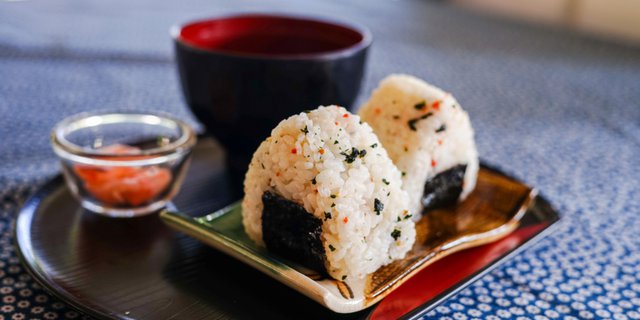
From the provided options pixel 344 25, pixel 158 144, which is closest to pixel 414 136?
pixel 344 25

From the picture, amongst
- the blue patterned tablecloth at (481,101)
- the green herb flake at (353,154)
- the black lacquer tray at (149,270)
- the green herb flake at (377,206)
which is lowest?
the blue patterned tablecloth at (481,101)

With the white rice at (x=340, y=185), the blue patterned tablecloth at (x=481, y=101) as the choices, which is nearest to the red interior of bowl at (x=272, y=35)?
the blue patterned tablecloth at (x=481, y=101)

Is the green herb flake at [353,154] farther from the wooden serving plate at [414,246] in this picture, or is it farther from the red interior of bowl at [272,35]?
the red interior of bowl at [272,35]

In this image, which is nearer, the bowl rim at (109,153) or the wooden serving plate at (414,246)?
the wooden serving plate at (414,246)

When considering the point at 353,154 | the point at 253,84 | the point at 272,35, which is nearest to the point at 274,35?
the point at 272,35

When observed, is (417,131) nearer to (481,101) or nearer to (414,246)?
(414,246)

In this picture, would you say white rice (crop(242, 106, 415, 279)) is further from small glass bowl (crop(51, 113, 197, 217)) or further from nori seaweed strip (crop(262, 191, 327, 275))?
small glass bowl (crop(51, 113, 197, 217))
